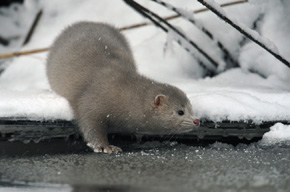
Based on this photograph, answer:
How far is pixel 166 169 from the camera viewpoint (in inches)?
153

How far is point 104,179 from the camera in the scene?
145 inches

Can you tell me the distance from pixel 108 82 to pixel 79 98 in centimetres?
30

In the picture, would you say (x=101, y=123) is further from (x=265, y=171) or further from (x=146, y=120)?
(x=265, y=171)

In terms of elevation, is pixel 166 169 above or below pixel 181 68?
below

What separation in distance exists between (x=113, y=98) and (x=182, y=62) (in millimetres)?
1908

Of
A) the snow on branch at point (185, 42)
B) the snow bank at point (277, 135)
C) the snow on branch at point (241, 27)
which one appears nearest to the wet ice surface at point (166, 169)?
the snow bank at point (277, 135)

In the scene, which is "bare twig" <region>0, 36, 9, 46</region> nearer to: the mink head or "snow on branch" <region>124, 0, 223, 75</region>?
"snow on branch" <region>124, 0, 223, 75</region>

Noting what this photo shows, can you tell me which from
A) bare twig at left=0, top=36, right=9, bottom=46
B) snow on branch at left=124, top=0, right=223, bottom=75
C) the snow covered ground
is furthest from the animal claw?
bare twig at left=0, top=36, right=9, bottom=46

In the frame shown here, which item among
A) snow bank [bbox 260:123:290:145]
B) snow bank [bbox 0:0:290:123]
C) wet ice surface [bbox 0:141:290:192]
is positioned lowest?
wet ice surface [bbox 0:141:290:192]

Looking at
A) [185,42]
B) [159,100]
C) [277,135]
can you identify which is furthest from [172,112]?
[185,42]

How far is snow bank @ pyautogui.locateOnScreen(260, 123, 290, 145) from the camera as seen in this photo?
437 cm

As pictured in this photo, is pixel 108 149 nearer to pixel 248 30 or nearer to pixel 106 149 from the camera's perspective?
pixel 106 149

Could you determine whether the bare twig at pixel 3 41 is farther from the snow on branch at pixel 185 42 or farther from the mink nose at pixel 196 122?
the mink nose at pixel 196 122

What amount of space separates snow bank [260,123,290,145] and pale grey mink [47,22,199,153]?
0.55 metres
